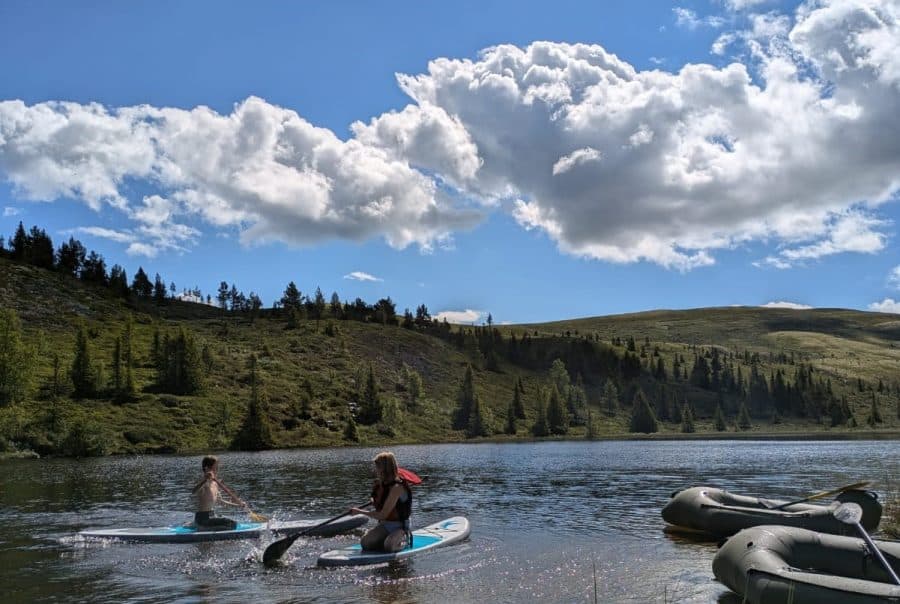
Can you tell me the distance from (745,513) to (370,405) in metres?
127

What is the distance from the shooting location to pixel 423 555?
816 inches

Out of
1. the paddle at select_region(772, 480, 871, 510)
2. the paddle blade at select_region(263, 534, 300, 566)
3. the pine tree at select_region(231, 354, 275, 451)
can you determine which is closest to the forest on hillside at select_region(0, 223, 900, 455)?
the pine tree at select_region(231, 354, 275, 451)

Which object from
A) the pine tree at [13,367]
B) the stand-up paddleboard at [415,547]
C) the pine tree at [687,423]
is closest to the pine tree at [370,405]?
the pine tree at [13,367]

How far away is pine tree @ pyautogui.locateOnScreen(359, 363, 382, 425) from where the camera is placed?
470ft

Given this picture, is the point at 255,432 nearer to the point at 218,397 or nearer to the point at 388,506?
the point at 218,397

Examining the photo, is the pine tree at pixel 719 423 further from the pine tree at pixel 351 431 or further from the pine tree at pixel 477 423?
the pine tree at pixel 351 431

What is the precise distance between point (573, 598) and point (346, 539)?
10913 mm

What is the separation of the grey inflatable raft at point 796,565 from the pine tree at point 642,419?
167544 millimetres

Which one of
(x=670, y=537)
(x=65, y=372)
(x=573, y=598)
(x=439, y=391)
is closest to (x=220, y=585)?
(x=573, y=598)

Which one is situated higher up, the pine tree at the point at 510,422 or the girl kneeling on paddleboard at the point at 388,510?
the girl kneeling on paddleboard at the point at 388,510

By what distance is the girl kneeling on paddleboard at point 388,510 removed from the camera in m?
19.7

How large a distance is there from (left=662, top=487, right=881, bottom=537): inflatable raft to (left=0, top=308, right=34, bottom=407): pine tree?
353ft

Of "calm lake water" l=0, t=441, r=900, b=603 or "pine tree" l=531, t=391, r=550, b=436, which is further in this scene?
"pine tree" l=531, t=391, r=550, b=436

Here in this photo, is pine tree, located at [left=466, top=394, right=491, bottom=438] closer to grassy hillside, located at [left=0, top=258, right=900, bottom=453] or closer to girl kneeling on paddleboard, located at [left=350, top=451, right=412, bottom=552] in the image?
grassy hillside, located at [left=0, top=258, right=900, bottom=453]
